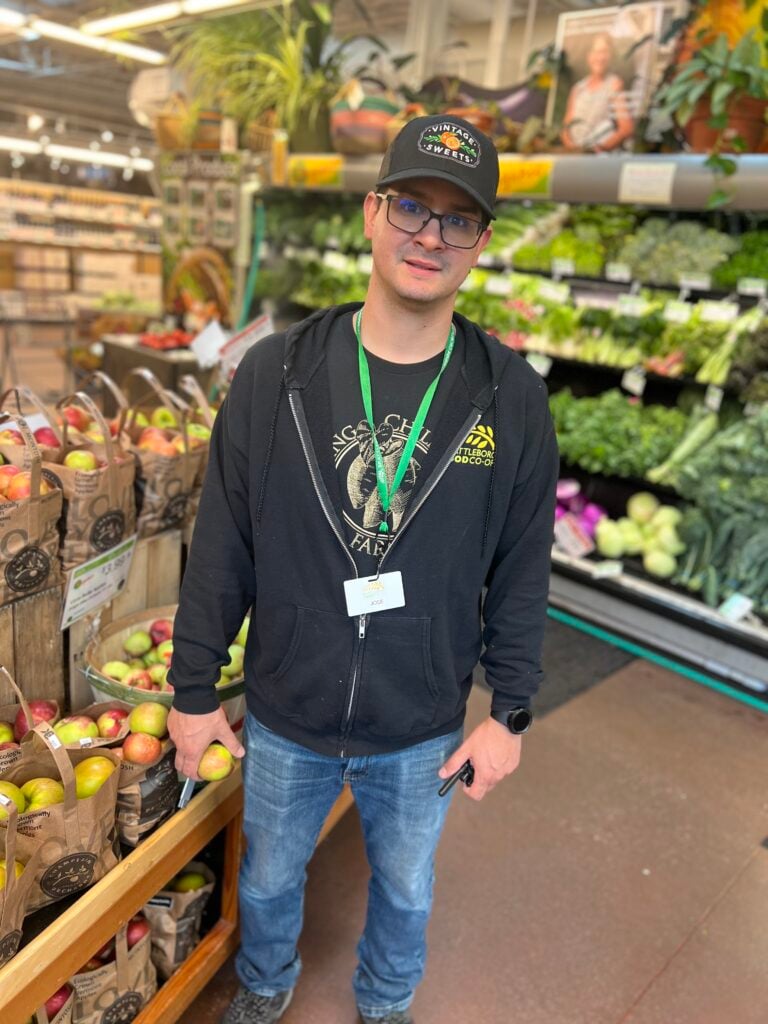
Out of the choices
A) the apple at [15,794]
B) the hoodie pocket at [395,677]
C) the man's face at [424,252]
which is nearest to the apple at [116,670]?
the apple at [15,794]

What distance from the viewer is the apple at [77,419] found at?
2.21m

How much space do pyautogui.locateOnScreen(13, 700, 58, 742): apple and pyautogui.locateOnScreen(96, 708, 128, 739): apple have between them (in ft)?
0.34

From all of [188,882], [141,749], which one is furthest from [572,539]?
[141,749]

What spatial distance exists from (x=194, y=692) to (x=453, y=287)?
928mm

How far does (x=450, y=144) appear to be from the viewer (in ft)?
4.25

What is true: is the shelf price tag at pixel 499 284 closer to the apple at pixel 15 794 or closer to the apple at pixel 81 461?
the apple at pixel 81 461

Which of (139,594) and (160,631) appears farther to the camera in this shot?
(139,594)

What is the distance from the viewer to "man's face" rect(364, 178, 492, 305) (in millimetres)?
1303

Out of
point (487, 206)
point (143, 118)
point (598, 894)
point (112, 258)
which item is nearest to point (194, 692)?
point (487, 206)

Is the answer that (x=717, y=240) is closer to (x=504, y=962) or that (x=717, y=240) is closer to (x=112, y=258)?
(x=504, y=962)

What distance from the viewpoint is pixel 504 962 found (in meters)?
2.12

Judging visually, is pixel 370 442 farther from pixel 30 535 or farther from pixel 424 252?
pixel 30 535

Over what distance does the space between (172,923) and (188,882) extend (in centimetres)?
11

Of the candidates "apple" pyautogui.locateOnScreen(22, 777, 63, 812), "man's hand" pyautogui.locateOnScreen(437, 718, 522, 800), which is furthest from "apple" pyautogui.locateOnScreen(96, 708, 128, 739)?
"man's hand" pyautogui.locateOnScreen(437, 718, 522, 800)
